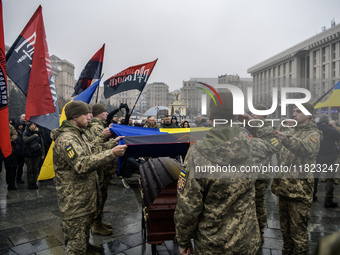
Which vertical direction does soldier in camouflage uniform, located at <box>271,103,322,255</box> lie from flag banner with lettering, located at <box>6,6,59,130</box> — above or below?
below

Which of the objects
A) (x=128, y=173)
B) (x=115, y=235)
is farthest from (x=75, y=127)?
(x=128, y=173)

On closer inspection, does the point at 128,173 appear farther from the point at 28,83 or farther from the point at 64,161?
the point at 64,161

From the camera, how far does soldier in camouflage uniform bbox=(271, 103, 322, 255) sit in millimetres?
2947

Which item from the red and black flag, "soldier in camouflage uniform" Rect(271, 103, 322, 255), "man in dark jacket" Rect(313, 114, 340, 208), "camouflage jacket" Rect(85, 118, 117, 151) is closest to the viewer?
"soldier in camouflage uniform" Rect(271, 103, 322, 255)

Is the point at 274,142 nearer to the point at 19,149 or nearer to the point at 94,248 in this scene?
the point at 94,248

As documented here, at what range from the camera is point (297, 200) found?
9.81 ft

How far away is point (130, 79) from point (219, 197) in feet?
16.5

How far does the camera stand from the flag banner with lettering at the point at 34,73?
4273 millimetres

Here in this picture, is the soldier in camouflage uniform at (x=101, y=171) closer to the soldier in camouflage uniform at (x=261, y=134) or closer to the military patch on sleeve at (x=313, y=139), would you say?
the soldier in camouflage uniform at (x=261, y=134)

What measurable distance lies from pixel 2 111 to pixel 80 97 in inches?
68.2

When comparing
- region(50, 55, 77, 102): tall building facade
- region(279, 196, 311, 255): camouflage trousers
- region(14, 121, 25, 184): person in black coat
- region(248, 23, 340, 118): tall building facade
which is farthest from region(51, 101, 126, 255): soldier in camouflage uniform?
region(50, 55, 77, 102): tall building facade

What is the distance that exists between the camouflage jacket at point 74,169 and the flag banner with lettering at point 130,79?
3330 mm

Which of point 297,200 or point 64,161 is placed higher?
point 64,161

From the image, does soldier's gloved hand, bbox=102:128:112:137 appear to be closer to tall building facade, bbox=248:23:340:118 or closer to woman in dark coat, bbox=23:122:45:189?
woman in dark coat, bbox=23:122:45:189
